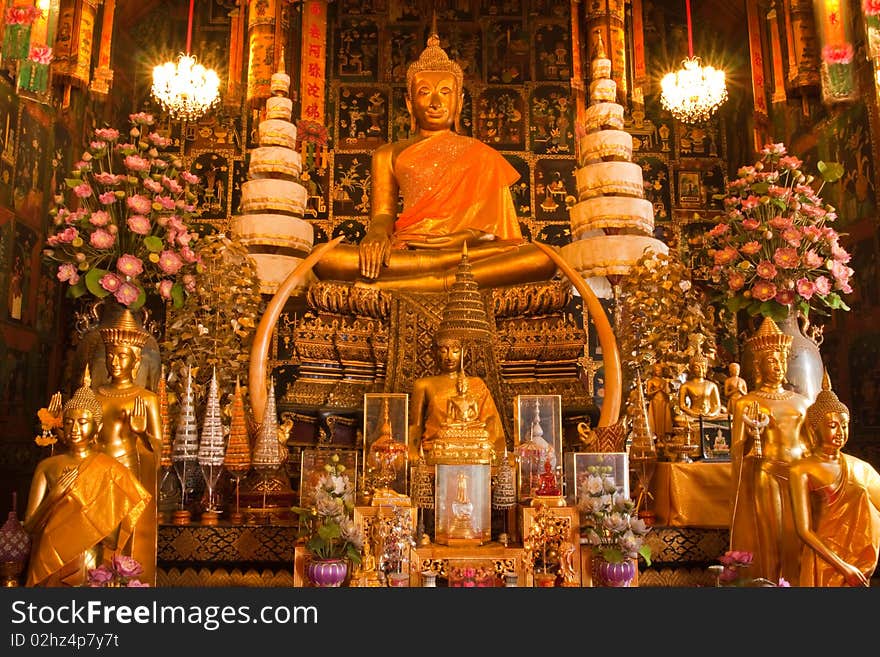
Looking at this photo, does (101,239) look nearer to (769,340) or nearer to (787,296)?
(769,340)

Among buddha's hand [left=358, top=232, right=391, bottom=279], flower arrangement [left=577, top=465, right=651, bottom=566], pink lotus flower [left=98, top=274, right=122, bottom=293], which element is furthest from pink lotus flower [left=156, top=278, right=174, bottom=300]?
flower arrangement [left=577, top=465, right=651, bottom=566]

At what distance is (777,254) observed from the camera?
429cm

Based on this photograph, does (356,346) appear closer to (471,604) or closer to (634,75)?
(471,604)

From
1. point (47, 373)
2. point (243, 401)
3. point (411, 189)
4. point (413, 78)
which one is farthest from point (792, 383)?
point (47, 373)

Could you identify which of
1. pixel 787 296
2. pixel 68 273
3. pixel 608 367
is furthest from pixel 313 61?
pixel 787 296

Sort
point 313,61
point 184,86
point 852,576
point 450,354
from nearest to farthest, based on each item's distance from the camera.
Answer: point 852,576, point 450,354, point 184,86, point 313,61

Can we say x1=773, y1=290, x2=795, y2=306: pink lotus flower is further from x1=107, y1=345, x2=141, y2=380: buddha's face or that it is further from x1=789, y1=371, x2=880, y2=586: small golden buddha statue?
x1=107, y1=345, x2=141, y2=380: buddha's face

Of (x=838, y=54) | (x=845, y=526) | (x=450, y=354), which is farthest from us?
(x=838, y=54)

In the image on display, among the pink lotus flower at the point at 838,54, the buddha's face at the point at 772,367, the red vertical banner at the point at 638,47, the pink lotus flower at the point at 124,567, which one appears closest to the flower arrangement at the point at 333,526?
the pink lotus flower at the point at 124,567

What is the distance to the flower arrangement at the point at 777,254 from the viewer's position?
426 centimetres

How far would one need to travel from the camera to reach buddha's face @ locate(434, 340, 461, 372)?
4.13m

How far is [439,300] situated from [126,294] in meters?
1.78

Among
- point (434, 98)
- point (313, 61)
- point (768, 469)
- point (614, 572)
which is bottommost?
point (614, 572)

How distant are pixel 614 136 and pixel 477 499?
3766 mm
